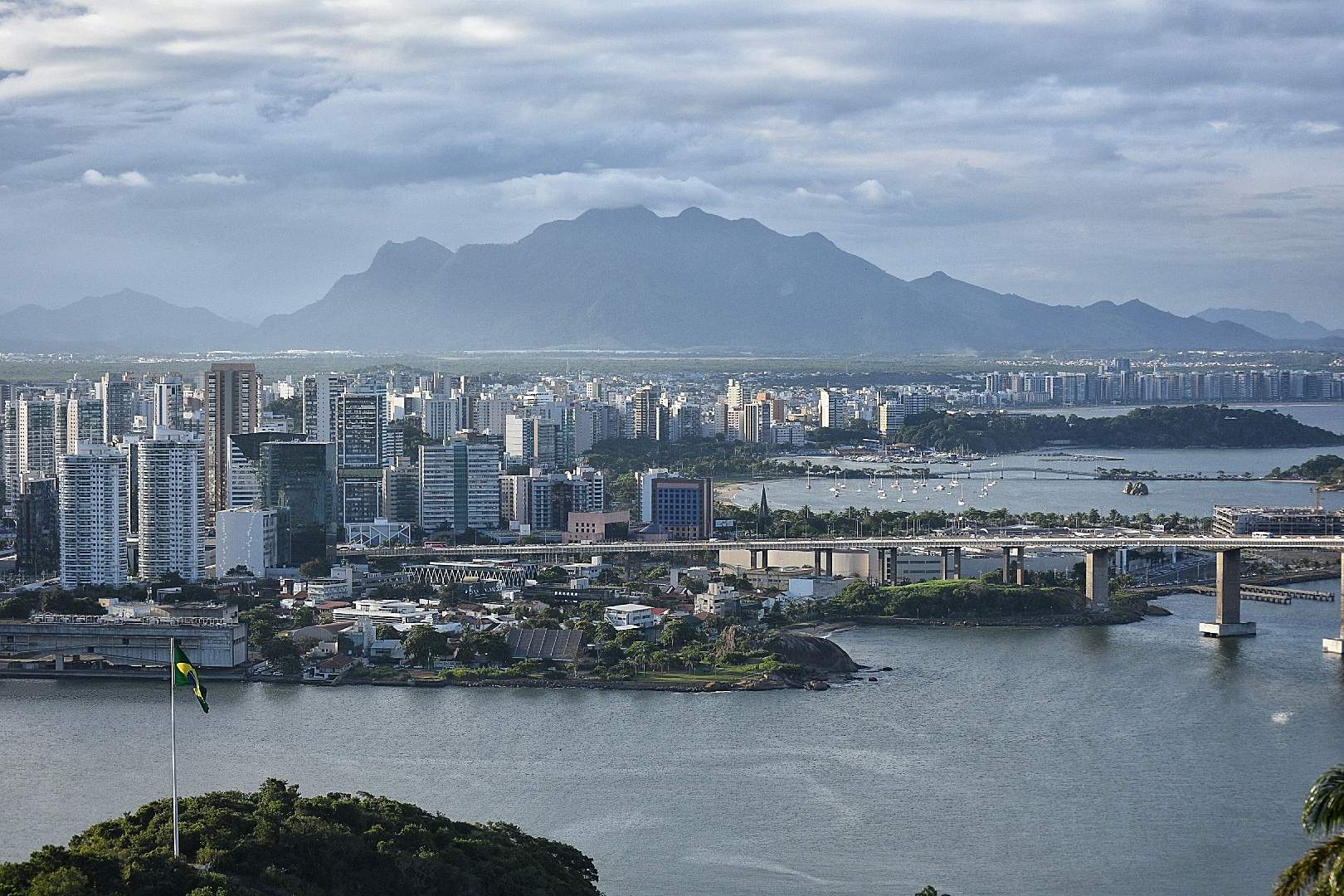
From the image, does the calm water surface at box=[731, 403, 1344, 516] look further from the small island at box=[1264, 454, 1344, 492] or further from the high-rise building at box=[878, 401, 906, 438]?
the high-rise building at box=[878, 401, 906, 438]

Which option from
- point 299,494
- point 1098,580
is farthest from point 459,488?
point 1098,580

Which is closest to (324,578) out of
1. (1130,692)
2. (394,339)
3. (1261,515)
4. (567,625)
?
(567,625)

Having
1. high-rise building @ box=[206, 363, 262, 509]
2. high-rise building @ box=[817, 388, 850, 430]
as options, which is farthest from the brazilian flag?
high-rise building @ box=[817, 388, 850, 430]

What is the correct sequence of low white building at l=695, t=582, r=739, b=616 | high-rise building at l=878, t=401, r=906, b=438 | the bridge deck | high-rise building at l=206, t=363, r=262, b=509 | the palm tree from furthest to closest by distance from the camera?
high-rise building at l=878, t=401, r=906, b=438 → high-rise building at l=206, t=363, r=262, b=509 → the bridge deck → low white building at l=695, t=582, r=739, b=616 → the palm tree

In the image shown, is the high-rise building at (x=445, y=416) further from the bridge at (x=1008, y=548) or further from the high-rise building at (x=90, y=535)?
the high-rise building at (x=90, y=535)

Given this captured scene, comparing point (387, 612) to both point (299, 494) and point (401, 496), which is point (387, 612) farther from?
point (401, 496)

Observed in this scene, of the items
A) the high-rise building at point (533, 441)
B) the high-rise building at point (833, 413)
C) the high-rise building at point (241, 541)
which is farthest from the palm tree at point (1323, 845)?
the high-rise building at point (833, 413)
